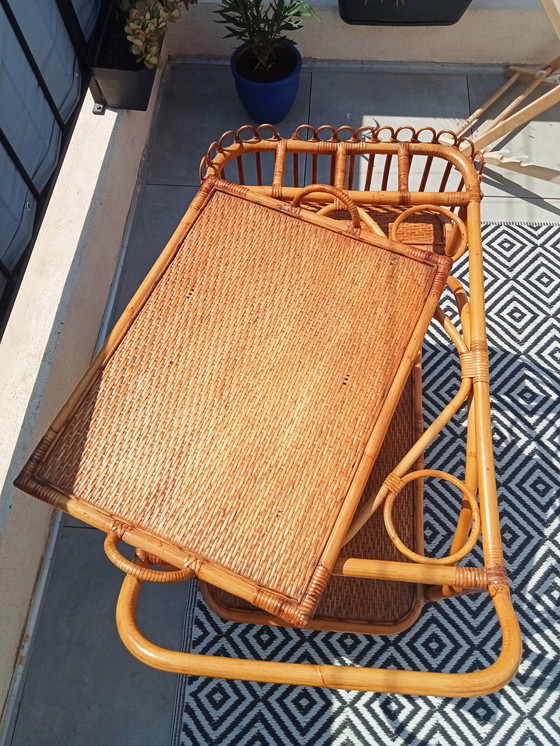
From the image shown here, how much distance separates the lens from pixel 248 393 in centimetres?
104

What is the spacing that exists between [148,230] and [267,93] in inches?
23.0

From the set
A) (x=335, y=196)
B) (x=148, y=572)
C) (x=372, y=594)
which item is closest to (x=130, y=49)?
(x=335, y=196)

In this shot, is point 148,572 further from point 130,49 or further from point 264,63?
point 264,63

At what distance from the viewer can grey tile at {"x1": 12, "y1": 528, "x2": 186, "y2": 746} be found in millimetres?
Result: 1364

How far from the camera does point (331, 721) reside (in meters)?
1.35

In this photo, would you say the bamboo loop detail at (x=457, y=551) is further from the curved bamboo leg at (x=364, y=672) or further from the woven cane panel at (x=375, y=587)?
the woven cane panel at (x=375, y=587)

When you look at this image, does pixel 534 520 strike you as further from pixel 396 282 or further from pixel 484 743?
pixel 396 282

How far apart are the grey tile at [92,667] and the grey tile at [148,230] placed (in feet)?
2.50

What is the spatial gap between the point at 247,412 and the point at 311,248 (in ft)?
1.16

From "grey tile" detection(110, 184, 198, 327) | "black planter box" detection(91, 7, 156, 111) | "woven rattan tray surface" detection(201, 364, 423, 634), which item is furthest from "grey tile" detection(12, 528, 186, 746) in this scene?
"black planter box" detection(91, 7, 156, 111)

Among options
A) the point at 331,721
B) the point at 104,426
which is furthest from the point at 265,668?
the point at 331,721

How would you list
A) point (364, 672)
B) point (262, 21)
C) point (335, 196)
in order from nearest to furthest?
point (364, 672) < point (335, 196) < point (262, 21)

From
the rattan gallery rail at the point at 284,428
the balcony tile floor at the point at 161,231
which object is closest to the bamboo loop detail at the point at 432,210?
the rattan gallery rail at the point at 284,428

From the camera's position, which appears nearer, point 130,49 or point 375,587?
point 375,587
